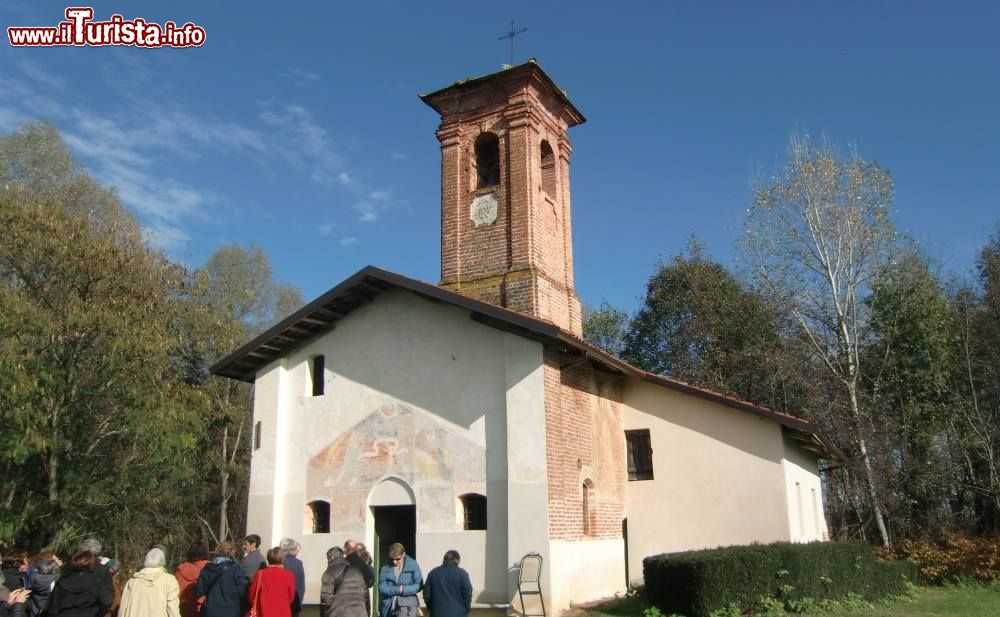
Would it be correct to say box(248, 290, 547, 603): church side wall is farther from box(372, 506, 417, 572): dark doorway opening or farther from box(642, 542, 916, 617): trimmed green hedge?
box(642, 542, 916, 617): trimmed green hedge

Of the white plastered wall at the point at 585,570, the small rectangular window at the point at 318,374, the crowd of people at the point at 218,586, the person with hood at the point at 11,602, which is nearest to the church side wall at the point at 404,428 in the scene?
the small rectangular window at the point at 318,374

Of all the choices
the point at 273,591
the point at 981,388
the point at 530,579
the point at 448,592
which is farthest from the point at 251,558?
the point at 981,388

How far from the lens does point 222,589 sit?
24.4ft

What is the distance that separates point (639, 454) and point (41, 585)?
1120 centimetres

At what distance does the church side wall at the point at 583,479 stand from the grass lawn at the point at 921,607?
31.5 inches

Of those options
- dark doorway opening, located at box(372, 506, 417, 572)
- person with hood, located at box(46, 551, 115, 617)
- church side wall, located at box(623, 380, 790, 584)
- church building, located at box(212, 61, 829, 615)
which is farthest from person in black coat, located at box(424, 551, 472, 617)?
church side wall, located at box(623, 380, 790, 584)

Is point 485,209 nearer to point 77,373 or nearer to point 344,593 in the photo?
point 77,373

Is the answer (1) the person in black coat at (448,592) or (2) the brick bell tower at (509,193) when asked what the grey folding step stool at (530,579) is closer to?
(1) the person in black coat at (448,592)

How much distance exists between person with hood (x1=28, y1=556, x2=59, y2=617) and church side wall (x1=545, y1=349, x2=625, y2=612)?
6972 millimetres

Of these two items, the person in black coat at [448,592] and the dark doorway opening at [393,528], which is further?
the dark doorway opening at [393,528]

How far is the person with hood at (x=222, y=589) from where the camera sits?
7410mm

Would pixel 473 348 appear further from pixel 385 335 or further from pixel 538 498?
pixel 538 498

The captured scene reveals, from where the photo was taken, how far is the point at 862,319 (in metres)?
24.6

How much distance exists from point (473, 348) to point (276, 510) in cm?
475
